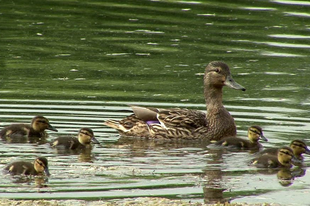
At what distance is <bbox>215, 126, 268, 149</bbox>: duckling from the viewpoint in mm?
10531

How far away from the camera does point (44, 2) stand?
72.1ft

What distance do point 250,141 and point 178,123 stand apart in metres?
1.24

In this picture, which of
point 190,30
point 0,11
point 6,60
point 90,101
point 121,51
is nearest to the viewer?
point 90,101

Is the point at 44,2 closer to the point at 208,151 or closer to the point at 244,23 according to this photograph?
the point at 244,23

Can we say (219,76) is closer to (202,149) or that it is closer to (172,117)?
(172,117)

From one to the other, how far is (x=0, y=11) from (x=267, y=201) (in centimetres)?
1399

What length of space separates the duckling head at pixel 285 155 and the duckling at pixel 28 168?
2.59 meters

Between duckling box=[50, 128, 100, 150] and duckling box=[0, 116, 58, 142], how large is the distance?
0.42m

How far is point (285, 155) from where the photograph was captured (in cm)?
953

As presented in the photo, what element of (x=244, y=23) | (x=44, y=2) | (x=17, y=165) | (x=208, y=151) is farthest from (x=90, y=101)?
(x=44, y=2)

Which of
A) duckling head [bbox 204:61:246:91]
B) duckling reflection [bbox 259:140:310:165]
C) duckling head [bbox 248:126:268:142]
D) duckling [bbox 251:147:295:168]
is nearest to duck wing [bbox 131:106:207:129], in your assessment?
duckling head [bbox 204:61:246:91]

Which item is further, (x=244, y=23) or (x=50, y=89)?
(x=244, y=23)

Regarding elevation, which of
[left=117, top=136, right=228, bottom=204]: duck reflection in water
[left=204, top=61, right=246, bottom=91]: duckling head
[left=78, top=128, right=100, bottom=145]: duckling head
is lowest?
[left=117, top=136, right=228, bottom=204]: duck reflection in water

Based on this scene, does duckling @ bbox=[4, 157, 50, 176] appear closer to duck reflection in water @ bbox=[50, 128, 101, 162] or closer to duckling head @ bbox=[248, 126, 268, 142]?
duck reflection in water @ bbox=[50, 128, 101, 162]
